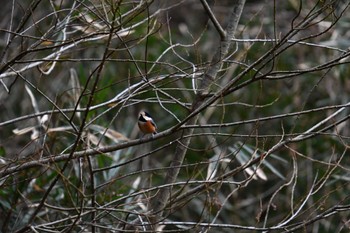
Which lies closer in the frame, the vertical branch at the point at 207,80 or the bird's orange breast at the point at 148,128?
the vertical branch at the point at 207,80

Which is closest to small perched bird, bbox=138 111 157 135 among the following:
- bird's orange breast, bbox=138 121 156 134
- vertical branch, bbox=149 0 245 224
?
bird's orange breast, bbox=138 121 156 134

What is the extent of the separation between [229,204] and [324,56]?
5.13ft

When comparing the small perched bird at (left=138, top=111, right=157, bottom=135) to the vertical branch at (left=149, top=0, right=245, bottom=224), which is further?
the small perched bird at (left=138, top=111, right=157, bottom=135)

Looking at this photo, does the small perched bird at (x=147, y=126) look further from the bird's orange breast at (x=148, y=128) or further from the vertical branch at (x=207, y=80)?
the vertical branch at (x=207, y=80)

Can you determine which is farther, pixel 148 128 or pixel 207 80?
pixel 148 128

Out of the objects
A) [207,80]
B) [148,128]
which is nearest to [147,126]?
[148,128]

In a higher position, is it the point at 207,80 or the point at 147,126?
the point at 207,80

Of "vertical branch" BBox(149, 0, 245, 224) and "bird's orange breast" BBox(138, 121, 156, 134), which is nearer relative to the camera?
"vertical branch" BBox(149, 0, 245, 224)

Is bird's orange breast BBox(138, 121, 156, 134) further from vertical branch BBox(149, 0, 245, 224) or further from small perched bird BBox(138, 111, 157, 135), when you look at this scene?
vertical branch BBox(149, 0, 245, 224)

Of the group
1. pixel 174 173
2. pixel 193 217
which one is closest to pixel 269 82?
pixel 193 217

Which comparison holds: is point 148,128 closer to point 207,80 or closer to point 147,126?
point 147,126

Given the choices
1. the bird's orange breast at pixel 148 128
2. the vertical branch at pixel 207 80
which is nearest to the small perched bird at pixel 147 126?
the bird's orange breast at pixel 148 128

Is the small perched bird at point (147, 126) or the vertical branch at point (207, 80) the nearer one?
the vertical branch at point (207, 80)

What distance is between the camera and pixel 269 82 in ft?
22.9
